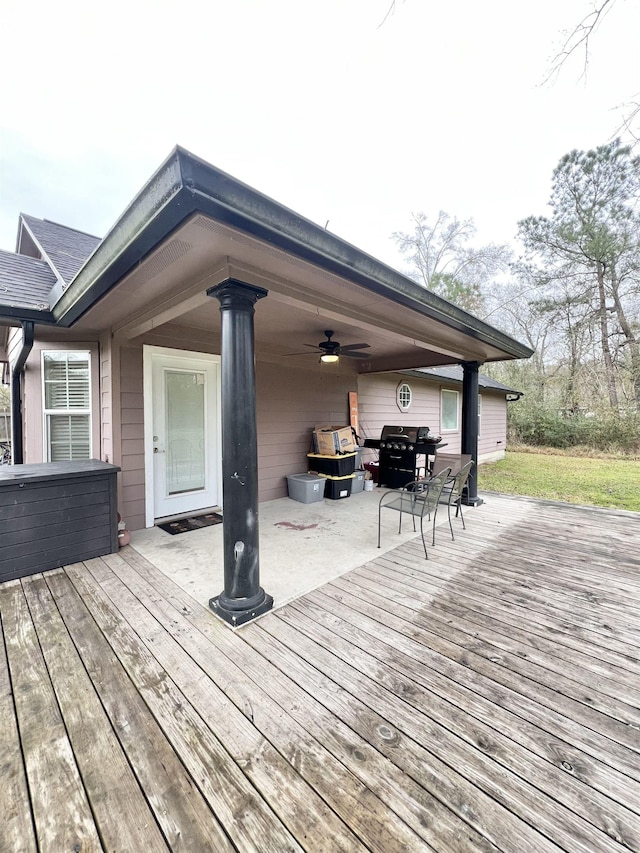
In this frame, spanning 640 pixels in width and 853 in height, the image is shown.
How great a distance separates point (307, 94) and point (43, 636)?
8.60m

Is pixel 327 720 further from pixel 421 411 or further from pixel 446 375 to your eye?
pixel 446 375

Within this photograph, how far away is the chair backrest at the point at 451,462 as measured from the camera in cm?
507

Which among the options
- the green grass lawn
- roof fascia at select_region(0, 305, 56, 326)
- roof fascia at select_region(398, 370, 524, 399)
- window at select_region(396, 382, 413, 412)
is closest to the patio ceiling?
roof fascia at select_region(0, 305, 56, 326)

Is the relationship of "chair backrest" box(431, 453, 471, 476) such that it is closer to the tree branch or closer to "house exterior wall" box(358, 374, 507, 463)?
"house exterior wall" box(358, 374, 507, 463)

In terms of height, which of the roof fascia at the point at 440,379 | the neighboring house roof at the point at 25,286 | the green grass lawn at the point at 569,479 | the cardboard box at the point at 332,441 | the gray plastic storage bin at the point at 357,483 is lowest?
the green grass lawn at the point at 569,479

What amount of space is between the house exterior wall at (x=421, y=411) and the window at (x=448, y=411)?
0.11 m

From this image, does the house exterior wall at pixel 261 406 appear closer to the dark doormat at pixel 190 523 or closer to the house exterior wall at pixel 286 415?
the house exterior wall at pixel 286 415

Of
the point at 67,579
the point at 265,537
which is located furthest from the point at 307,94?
the point at 67,579

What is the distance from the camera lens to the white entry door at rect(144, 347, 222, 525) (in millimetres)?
4367

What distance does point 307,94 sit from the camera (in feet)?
21.6

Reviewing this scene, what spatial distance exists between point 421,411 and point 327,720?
817 centimetres

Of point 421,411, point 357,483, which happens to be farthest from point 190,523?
point 421,411

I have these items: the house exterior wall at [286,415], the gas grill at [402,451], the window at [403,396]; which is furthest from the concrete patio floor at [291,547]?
the window at [403,396]

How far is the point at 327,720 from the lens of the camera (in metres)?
1.63
